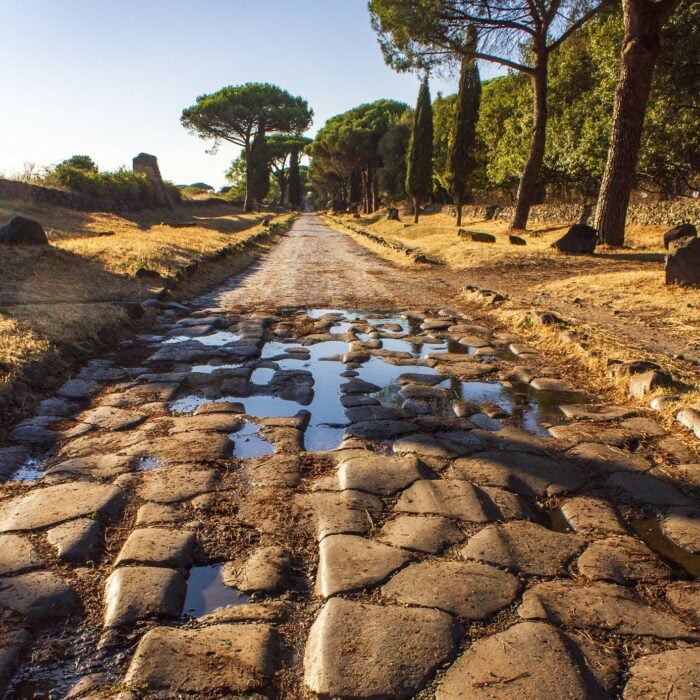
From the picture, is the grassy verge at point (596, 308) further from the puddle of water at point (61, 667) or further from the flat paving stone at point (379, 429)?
the puddle of water at point (61, 667)

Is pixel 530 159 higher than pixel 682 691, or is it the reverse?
pixel 530 159

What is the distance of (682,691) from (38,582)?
2.12m

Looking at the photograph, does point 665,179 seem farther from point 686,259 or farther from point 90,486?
point 90,486

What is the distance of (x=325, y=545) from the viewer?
98.0 inches

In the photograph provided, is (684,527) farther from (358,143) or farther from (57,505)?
(358,143)

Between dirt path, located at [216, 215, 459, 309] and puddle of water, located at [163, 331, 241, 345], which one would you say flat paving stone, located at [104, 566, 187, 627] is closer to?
puddle of water, located at [163, 331, 241, 345]

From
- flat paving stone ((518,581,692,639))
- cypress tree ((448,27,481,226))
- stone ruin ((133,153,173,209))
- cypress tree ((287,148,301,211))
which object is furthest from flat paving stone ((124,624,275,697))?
cypress tree ((287,148,301,211))

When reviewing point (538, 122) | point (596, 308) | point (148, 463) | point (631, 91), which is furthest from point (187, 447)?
point (538, 122)

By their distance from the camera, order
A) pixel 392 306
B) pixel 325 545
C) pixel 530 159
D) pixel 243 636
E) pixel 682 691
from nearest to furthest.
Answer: pixel 682 691 < pixel 243 636 < pixel 325 545 < pixel 392 306 < pixel 530 159

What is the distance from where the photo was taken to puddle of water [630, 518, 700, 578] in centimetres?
244

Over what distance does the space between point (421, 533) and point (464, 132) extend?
2533 cm

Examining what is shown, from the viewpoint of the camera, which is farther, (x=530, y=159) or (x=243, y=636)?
(x=530, y=159)

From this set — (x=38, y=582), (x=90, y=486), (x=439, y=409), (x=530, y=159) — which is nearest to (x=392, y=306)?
(x=439, y=409)

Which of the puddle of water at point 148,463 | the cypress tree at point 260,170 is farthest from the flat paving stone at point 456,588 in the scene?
the cypress tree at point 260,170
